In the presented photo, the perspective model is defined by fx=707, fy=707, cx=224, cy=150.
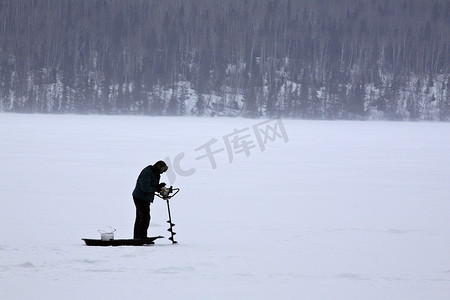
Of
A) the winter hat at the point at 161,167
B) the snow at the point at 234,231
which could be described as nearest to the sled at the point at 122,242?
the snow at the point at 234,231

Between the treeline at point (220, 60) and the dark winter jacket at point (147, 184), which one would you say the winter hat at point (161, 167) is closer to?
the dark winter jacket at point (147, 184)

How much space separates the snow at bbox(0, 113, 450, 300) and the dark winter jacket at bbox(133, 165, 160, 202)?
753 millimetres

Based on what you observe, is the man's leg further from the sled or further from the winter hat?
the winter hat

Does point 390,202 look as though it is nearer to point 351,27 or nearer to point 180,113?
point 180,113

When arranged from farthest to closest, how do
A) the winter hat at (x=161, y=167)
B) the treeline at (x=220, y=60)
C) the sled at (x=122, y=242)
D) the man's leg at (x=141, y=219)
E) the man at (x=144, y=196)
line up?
the treeline at (x=220, y=60) → the man's leg at (x=141, y=219) → the man at (x=144, y=196) → the winter hat at (x=161, y=167) → the sled at (x=122, y=242)

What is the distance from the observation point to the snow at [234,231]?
7.28 m

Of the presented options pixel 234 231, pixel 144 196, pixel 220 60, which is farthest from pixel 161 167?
pixel 220 60

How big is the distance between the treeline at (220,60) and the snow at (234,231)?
79.2m

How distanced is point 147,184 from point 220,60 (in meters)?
100

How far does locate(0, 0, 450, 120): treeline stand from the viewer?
331 feet

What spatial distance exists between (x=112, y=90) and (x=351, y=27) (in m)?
41.7

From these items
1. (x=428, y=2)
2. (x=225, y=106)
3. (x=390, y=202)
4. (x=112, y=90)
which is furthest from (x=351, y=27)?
(x=390, y=202)

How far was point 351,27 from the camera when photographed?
11712 centimetres

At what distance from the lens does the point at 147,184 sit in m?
9.25
